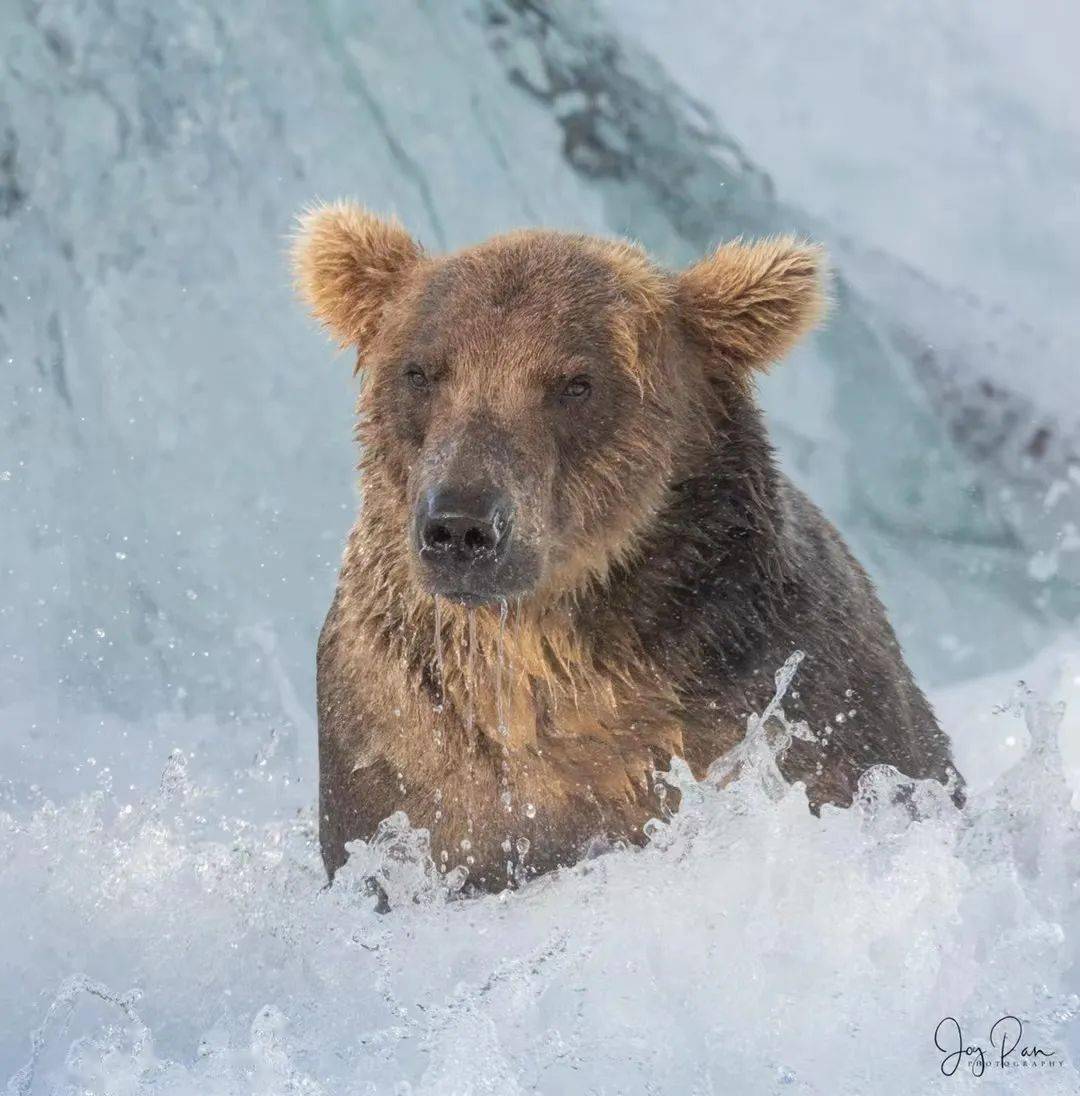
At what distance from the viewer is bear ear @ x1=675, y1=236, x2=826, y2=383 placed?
15.5ft

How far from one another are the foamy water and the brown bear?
0.13 metres

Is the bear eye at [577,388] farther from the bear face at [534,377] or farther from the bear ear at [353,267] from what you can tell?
the bear ear at [353,267]

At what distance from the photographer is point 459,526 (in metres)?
3.92

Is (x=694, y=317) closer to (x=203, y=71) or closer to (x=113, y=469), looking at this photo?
(x=113, y=469)

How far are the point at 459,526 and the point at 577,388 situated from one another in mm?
631

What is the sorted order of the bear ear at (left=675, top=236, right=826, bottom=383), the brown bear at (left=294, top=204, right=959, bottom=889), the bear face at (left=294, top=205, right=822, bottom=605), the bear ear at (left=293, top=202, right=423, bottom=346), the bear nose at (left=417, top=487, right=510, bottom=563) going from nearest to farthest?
the bear nose at (left=417, top=487, right=510, bottom=563) < the bear face at (left=294, top=205, right=822, bottom=605) < the brown bear at (left=294, top=204, right=959, bottom=889) < the bear ear at (left=675, top=236, right=826, bottom=383) < the bear ear at (left=293, top=202, right=423, bottom=346)

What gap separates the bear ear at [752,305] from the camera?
15.5 feet

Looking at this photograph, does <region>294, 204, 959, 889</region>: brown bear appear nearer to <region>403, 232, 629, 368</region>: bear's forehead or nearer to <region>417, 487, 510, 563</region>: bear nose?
<region>403, 232, 629, 368</region>: bear's forehead
